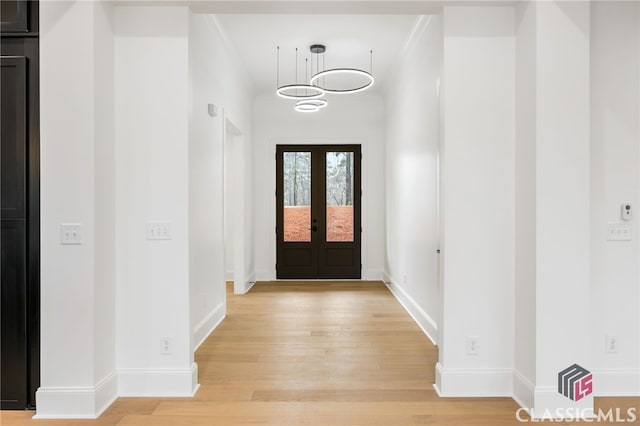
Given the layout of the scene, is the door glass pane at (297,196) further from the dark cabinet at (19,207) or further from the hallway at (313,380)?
the dark cabinet at (19,207)

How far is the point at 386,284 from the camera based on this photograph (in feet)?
23.5

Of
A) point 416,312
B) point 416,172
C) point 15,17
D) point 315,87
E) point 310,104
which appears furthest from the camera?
point 310,104

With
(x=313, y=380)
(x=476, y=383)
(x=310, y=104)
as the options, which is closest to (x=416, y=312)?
(x=476, y=383)

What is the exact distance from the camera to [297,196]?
301 inches

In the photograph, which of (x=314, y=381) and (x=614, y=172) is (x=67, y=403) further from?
(x=614, y=172)

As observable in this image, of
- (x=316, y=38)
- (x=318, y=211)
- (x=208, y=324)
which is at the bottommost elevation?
(x=208, y=324)

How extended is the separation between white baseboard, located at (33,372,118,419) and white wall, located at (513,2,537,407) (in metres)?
2.80

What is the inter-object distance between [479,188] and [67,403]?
10.1ft

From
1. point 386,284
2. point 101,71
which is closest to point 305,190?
point 386,284

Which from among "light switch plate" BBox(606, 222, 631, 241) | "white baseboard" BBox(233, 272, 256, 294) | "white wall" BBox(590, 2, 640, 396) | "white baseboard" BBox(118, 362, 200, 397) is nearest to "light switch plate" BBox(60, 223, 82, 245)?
"white baseboard" BBox(118, 362, 200, 397)

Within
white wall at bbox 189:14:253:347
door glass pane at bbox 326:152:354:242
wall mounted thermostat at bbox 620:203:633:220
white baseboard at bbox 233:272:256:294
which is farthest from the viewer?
door glass pane at bbox 326:152:354:242

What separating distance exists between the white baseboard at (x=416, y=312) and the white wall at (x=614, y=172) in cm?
147

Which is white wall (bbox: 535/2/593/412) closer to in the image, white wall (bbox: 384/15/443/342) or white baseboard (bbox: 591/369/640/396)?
white baseboard (bbox: 591/369/640/396)

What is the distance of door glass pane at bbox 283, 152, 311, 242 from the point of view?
25.1ft
